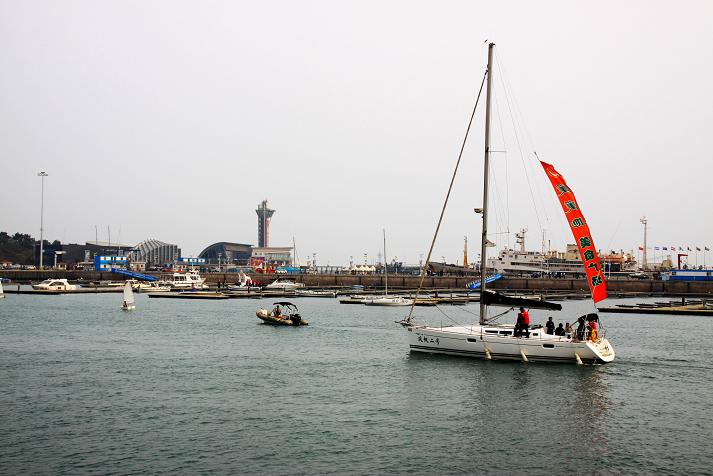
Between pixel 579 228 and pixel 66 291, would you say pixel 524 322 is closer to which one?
pixel 579 228

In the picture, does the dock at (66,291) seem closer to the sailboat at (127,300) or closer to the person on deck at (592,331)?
the sailboat at (127,300)

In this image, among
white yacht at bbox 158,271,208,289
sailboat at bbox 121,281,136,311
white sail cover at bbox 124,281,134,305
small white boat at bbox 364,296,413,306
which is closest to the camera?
sailboat at bbox 121,281,136,311

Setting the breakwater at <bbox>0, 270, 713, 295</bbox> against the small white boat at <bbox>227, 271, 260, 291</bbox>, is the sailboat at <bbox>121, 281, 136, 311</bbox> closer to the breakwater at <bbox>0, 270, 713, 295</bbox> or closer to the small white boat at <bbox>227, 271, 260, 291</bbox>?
the small white boat at <bbox>227, 271, 260, 291</bbox>

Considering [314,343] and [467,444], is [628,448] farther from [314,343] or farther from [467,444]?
[314,343]

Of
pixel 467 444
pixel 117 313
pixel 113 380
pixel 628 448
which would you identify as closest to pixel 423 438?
pixel 467 444

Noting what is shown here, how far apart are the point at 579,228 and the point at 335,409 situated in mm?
20671

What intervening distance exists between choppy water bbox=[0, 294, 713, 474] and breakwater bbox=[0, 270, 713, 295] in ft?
374

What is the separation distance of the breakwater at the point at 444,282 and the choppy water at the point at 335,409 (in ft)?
374

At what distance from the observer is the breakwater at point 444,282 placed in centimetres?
16662

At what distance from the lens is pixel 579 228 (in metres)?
42.6

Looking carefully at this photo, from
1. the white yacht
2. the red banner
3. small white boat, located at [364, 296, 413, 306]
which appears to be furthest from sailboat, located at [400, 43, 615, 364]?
the white yacht

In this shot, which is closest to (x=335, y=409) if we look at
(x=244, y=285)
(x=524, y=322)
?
(x=524, y=322)

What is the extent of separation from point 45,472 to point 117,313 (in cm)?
6840

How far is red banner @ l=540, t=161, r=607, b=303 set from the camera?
139 ft
